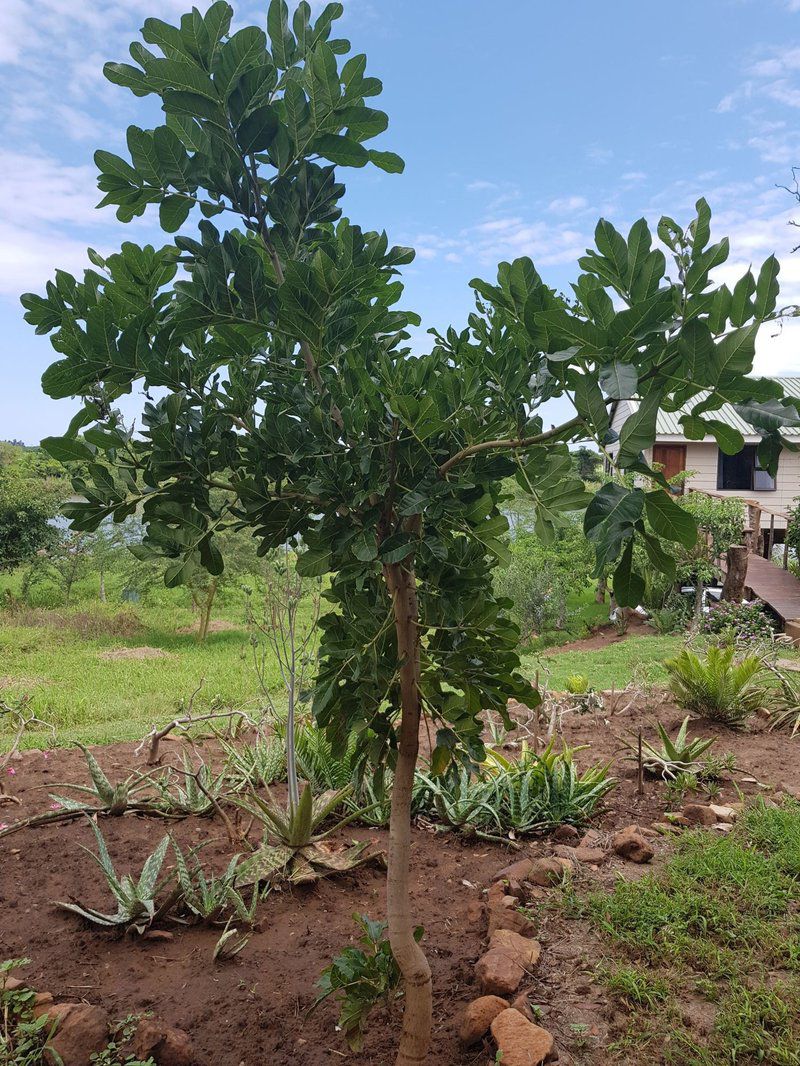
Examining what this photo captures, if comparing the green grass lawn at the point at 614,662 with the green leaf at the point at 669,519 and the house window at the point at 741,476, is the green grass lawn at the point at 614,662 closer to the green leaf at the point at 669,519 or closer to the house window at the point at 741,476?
the green leaf at the point at 669,519

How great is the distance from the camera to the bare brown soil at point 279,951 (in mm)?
2469

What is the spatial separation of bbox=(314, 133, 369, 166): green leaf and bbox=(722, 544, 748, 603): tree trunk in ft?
40.4

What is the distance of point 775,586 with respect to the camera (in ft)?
42.8

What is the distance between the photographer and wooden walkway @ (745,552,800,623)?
461 inches

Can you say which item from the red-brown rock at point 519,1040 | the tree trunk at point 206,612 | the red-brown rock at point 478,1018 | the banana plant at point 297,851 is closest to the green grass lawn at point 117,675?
the tree trunk at point 206,612

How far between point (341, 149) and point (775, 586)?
42.6ft

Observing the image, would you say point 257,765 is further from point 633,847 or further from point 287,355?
point 287,355

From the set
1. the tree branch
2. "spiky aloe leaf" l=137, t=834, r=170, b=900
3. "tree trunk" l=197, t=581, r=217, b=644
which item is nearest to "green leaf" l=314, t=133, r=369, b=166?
the tree branch

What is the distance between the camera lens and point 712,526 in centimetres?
1435

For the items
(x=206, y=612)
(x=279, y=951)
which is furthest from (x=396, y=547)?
(x=206, y=612)

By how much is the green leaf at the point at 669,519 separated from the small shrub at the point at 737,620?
9.95 m

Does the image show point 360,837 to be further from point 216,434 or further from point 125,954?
point 216,434

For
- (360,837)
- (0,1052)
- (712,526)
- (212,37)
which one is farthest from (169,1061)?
(712,526)

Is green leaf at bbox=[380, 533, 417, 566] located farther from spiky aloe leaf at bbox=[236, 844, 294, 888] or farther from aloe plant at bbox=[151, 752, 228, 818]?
aloe plant at bbox=[151, 752, 228, 818]
